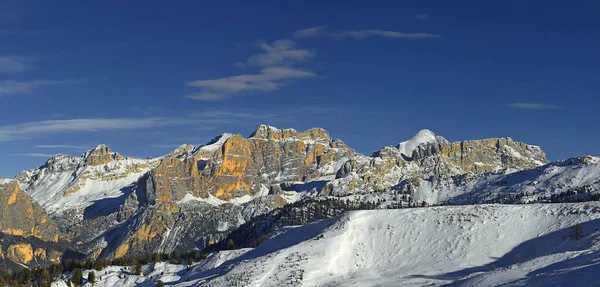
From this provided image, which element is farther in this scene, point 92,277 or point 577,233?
point 92,277

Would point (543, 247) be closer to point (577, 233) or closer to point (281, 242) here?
point (577, 233)

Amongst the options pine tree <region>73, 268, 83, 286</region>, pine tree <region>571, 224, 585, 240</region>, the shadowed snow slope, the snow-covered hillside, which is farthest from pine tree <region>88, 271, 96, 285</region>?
pine tree <region>571, 224, 585, 240</region>

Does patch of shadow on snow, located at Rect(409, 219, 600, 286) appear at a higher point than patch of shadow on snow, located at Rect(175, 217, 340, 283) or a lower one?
lower

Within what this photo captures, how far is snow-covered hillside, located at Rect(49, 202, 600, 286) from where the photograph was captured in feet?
362

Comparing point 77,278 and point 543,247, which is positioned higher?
point 543,247

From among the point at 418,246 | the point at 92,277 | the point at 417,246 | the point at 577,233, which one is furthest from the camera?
the point at 92,277

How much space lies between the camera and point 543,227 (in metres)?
125

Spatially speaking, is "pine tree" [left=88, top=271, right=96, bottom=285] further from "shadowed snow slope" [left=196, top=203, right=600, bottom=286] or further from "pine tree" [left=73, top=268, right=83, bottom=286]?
"shadowed snow slope" [left=196, top=203, right=600, bottom=286]

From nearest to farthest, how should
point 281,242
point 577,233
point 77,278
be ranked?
point 577,233 → point 281,242 → point 77,278

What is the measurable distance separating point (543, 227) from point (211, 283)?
63912 millimetres

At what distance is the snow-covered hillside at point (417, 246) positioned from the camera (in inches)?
4348

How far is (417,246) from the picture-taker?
413 ft

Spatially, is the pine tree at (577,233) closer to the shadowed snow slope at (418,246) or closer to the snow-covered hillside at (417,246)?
the snow-covered hillside at (417,246)

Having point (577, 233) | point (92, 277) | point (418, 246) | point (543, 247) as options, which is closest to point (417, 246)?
point (418, 246)
